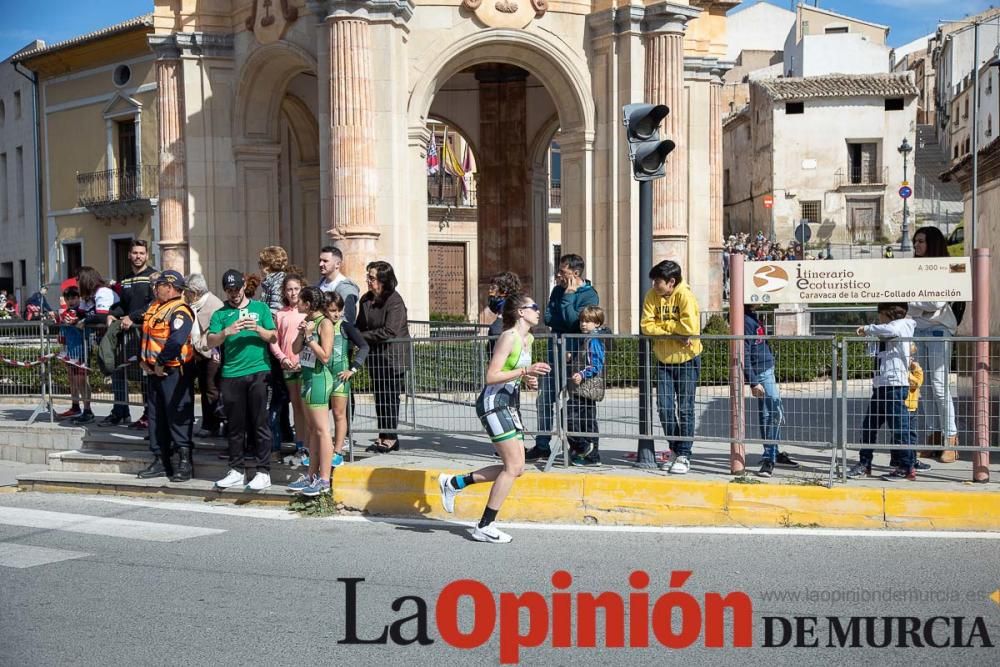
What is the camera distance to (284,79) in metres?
20.4

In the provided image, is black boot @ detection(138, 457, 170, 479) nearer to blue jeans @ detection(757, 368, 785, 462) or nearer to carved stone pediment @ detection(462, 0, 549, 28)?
blue jeans @ detection(757, 368, 785, 462)

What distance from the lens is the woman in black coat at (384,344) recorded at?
32.8 ft

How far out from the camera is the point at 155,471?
33.9ft

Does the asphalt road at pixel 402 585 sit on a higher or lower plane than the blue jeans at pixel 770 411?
lower

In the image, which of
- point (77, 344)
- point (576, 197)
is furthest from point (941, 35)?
point (77, 344)

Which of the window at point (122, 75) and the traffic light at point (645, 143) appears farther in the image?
the window at point (122, 75)

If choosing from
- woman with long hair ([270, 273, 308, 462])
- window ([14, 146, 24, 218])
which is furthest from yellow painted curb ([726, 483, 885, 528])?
window ([14, 146, 24, 218])

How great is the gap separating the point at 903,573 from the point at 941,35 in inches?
2748

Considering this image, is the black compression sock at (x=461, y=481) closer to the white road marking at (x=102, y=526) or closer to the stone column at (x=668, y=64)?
the white road marking at (x=102, y=526)

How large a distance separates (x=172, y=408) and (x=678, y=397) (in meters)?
4.73

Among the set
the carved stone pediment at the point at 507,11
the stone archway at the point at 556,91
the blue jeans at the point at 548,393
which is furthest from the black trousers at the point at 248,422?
the carved stone pediment at the point at 507,11

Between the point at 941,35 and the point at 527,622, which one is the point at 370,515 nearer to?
the point at 527,622

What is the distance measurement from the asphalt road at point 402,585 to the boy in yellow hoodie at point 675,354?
146 centimetres

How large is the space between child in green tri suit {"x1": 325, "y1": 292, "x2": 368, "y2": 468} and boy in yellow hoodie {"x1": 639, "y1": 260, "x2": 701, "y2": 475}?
2.51 m
